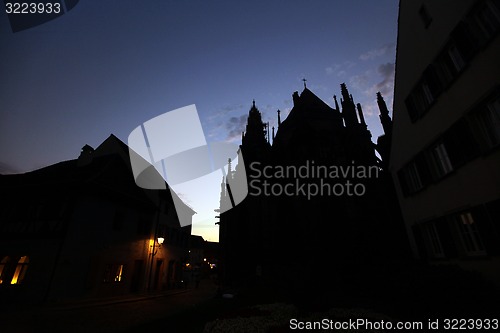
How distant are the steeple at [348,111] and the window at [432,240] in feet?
64.9

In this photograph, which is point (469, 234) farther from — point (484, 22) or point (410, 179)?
point (484, 22)

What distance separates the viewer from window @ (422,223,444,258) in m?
→ 10.2

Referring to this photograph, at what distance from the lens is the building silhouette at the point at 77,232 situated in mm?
13875

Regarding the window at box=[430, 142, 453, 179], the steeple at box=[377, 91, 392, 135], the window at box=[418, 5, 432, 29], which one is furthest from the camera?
the steeple at box=[377, 91, 392, 135]

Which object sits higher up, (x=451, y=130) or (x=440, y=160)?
(x=451, y=130)

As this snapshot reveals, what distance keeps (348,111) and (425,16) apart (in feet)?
63.3

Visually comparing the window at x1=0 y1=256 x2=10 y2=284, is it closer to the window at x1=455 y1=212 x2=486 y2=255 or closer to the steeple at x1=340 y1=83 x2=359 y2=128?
the window at x1=455 y1=212 x2=486 y2=255

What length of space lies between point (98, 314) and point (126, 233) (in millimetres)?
8883

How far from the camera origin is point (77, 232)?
15.1m

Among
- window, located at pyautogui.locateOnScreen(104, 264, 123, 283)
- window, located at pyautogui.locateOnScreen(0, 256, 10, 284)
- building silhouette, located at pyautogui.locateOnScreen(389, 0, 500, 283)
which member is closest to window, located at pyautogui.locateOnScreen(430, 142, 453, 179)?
building silhouette, located at pyautogui.locateOnScreen(389, 0, 500, 283)

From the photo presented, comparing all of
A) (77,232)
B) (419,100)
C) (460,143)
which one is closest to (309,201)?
(419,100)

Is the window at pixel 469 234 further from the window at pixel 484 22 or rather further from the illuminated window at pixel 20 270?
the illuminated window at pixel 20 270

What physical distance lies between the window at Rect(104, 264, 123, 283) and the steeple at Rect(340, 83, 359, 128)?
1114 inches

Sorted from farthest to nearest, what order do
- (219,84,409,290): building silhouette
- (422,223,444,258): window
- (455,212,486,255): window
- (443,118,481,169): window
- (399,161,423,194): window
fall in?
1. (219,84,409,290): building silhouette
2. (399,161,423,194): window
3. (422,223,444,258): window
4. (455,212,486,255): window
5. (443,118,481,169): window
